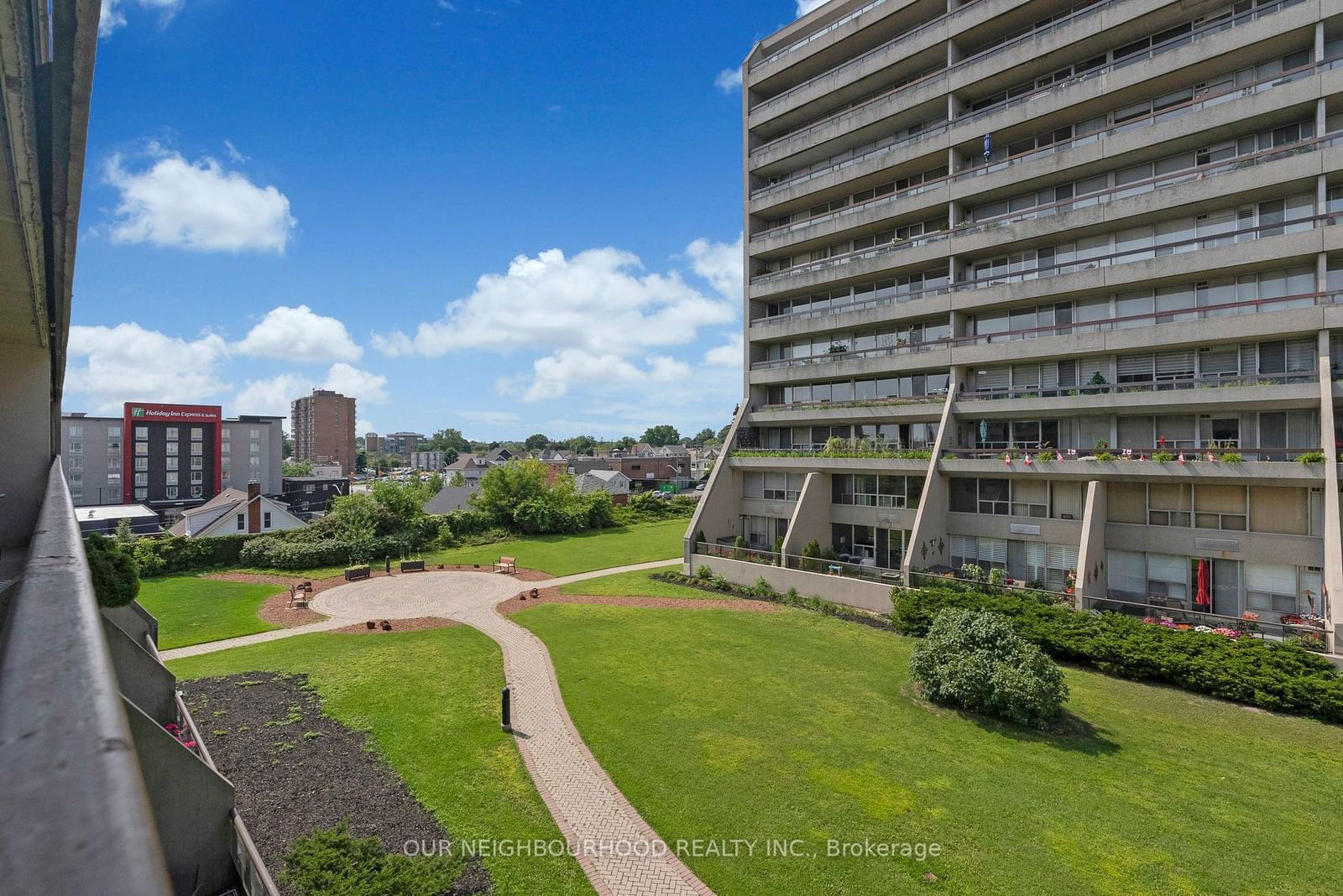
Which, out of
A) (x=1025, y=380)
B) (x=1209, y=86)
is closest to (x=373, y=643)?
(x=1025, y=380)

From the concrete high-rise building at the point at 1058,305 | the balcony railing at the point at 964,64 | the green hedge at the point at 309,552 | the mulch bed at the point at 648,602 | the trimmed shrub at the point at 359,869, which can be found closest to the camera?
the trimmed shrub at the point at 359,869

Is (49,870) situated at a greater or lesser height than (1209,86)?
lesser

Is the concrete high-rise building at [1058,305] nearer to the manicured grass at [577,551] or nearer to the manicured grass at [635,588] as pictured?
the manicured grass at [635,588]

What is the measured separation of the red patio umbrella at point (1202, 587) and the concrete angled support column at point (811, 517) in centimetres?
1313

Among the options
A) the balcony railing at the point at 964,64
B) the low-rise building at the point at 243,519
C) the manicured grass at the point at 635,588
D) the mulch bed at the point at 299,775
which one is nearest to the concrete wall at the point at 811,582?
the manicured grass at the point at 635,588

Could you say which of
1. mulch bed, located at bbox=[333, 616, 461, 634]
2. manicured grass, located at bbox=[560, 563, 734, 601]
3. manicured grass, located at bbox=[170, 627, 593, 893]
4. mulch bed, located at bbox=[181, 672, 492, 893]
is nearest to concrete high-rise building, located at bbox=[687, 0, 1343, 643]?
manicured grass, located at bbox=[560, 563, 734, 601]

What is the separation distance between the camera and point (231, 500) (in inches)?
1879

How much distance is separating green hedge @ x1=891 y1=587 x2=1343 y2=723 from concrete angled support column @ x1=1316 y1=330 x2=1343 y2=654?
1654 millimetres

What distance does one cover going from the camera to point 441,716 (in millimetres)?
14258

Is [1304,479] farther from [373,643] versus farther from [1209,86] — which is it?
[373,643]

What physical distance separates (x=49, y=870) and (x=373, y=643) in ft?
71.0

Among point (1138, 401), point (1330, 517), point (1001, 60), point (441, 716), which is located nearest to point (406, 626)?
point (441, 716)

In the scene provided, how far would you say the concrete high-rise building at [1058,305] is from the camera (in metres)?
19.8

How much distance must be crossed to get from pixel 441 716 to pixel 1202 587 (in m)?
23.5
